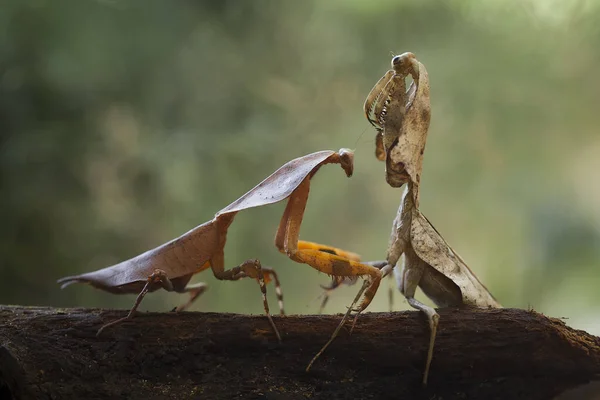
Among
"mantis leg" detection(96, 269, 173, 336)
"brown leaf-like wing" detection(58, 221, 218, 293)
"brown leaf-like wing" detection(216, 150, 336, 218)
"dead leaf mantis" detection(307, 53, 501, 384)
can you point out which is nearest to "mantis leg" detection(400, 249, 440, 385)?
"dead leaf mantis" detection(307, 53, 501, 384)

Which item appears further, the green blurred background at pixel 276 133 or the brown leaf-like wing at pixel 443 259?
the green blurred background at pixel 276 133

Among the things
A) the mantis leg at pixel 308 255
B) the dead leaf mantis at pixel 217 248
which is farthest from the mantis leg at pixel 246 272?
the mantis leg at pixel 308 255

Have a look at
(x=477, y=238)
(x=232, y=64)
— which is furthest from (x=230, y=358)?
(x=232, y=64)

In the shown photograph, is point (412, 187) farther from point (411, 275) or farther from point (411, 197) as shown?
point (411, 275)

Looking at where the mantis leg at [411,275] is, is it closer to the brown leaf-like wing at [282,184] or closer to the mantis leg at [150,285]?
the brown leaf-like wing at [282,184]

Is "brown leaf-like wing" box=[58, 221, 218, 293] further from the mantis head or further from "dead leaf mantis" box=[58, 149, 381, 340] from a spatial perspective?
the mantis head

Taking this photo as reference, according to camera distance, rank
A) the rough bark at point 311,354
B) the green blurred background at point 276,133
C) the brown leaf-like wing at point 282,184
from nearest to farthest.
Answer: the rough bark at point 311,354 < the brown leaf-like wing at point 282,184 < the green blurred background at point 276,133

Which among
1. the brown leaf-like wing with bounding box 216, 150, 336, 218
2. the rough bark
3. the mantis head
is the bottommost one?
the rough bark
